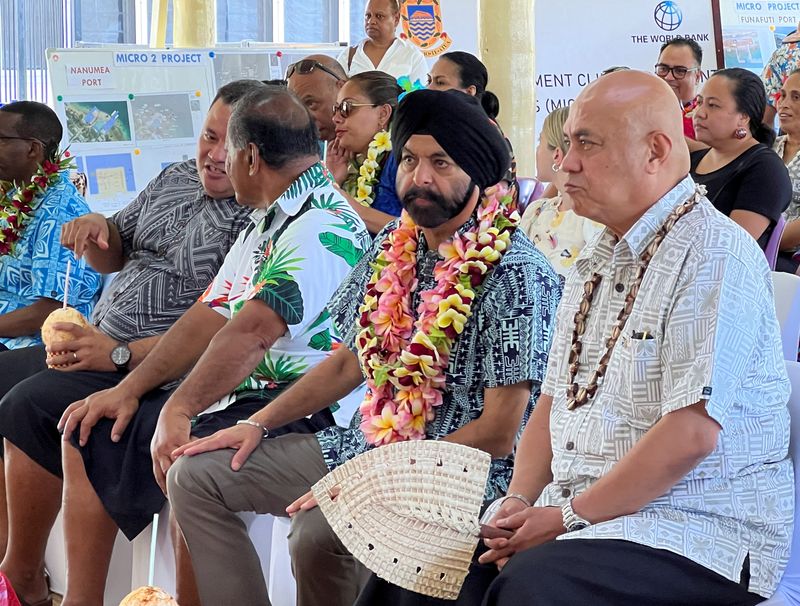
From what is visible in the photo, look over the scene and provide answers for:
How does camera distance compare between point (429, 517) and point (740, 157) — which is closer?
point (429, 517)

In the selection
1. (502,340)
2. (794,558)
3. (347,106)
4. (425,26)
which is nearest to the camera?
(794,558)

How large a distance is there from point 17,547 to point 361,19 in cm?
986

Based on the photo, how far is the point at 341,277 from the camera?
292cm

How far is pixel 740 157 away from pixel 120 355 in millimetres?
2392

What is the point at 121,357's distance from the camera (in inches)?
134

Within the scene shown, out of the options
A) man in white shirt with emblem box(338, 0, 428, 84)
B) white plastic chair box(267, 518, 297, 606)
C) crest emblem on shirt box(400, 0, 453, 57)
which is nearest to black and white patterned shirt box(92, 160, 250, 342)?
white plastic chair box(267, 518, 297, 606)

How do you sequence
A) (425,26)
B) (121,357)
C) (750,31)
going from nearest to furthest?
(121,357), (425,26), (750,31)

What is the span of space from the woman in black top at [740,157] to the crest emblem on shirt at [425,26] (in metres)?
3.65

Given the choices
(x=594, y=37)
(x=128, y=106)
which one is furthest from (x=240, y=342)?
(x=594, y=37)

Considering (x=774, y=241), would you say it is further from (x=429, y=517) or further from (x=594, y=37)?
(x=594, y=37)

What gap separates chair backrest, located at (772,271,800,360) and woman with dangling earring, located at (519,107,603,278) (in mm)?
966

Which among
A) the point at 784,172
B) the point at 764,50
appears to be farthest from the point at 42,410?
the point at 764,50

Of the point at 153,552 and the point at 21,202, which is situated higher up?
the point at 21,202

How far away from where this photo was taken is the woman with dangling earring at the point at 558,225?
381cm
